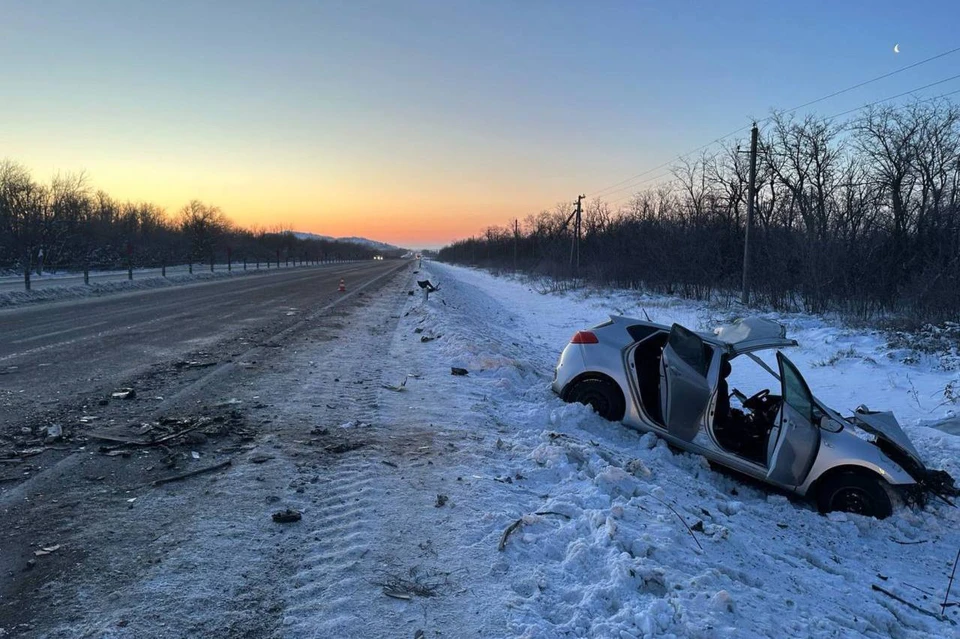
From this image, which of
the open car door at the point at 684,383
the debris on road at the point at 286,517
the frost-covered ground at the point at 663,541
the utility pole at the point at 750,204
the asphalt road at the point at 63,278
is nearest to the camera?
the frost-covered ground at the point at 663,541

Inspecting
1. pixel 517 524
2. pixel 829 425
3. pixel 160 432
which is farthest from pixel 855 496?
pixel 160 432

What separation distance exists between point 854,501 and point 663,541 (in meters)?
2.88

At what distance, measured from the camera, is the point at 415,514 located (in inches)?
160

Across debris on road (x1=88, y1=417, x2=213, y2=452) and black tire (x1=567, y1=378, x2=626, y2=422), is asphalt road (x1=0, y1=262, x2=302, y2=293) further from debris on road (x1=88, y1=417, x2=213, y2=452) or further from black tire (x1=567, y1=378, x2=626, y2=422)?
black tire (x1=567, y1=378, x2=626, y2=422)

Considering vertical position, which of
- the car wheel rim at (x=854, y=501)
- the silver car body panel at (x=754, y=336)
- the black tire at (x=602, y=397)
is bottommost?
the car wheel rim at (x=854, y=501)

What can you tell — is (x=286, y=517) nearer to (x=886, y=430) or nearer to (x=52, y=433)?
(x=52, y=433)

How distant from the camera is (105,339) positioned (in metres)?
11.4

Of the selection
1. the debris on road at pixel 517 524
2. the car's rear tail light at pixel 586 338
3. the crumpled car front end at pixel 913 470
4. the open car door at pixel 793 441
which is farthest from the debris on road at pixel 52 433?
the crumpled car front end at pixel 913 470

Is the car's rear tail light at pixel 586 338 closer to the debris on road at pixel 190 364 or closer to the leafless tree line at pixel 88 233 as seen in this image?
the debris on road at pixel 190 364

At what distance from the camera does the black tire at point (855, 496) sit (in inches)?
204

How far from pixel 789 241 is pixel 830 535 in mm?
21220

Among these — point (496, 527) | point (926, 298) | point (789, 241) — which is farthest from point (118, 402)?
point (789, 241)

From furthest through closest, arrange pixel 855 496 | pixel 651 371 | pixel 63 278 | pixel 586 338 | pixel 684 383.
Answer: pixel 63 278 < pixel 586 338 < pixel 651 371 < pixel 684 383 < pixel 855 496

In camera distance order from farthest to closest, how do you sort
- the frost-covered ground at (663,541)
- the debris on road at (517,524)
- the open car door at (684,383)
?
the open car door at (684,383) < the debris on road at (517,524) < the frost-covered ground at (663,541)
